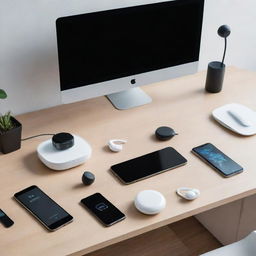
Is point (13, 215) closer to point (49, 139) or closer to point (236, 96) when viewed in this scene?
point (49, 139)

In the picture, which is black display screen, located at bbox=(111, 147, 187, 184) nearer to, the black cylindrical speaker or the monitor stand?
the monitor stand

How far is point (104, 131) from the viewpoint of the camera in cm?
191

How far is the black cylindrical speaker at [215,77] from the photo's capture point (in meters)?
2.11

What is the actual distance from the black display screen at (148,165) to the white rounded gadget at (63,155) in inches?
4.8

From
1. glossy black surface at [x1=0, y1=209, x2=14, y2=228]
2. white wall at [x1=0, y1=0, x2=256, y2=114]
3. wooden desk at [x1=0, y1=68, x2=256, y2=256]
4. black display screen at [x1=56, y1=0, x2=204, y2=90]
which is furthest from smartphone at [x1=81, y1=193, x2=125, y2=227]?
white wall at [x1=0, y1=0, x2=256, y2=114]

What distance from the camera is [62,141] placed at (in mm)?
1729

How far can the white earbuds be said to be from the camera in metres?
1.79

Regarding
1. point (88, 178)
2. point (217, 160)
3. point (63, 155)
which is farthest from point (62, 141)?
point (217, 160)

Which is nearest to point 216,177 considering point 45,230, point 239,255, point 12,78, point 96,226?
point 239,255

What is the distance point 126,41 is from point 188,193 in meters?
0.67

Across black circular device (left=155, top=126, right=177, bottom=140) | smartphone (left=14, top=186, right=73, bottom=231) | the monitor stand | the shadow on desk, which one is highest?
the monitor stand

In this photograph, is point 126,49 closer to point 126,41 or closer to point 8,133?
point 126,41

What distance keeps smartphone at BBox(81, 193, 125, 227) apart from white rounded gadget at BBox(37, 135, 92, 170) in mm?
172

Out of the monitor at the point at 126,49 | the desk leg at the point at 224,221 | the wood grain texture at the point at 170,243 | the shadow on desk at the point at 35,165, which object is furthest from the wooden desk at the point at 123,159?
the wood grain texture at the point at 170,243
